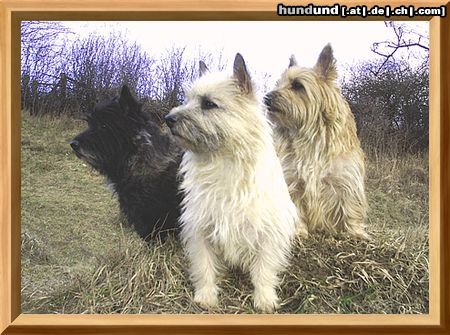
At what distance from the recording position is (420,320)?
2.77 m

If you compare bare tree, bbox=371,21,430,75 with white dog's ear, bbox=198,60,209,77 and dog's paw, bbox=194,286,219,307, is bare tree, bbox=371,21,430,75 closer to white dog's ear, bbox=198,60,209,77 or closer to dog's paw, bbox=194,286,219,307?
white dog's ear, bbox=198,60,209,77

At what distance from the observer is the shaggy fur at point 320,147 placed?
8.98 ft

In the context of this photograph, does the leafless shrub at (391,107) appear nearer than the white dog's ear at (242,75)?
No

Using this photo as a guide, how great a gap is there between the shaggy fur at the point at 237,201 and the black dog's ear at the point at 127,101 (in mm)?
251

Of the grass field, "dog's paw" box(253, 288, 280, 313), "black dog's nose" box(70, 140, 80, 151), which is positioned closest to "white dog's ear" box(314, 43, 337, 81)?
the grass field

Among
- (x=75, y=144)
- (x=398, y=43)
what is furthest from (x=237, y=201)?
(x=398, y=43)

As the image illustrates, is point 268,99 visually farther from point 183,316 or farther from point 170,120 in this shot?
point 183,316

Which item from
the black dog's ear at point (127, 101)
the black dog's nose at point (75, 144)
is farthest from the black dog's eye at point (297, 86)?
the black dog's nose at point (75, 144)

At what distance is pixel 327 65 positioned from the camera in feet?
8.98

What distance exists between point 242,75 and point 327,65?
1.40 ft

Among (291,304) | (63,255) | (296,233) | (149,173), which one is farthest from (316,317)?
(63,255)

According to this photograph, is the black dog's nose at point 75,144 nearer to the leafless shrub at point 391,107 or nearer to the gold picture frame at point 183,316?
the gold picture frame at point 183,316

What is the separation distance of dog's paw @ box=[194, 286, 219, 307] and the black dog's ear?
0.94 meters

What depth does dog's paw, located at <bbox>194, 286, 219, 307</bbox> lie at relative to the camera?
107 inches
